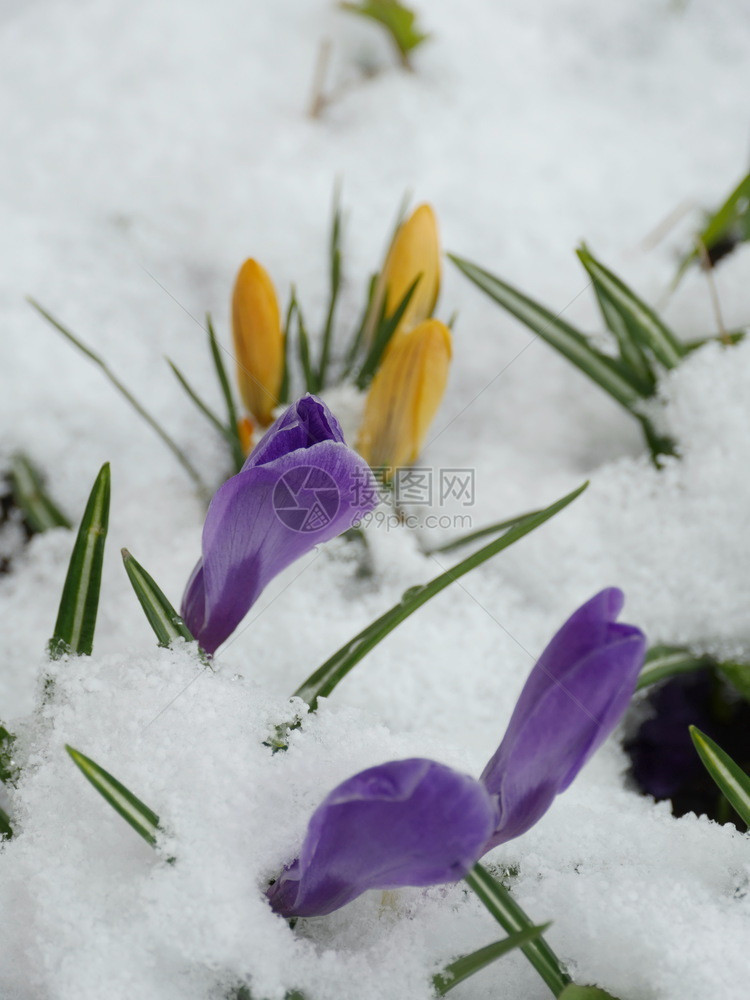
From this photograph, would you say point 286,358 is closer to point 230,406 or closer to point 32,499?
point 230,406

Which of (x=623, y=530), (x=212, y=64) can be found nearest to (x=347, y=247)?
(x=212, y=64)

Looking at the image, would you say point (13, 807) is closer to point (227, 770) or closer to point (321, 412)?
point (227, 770)

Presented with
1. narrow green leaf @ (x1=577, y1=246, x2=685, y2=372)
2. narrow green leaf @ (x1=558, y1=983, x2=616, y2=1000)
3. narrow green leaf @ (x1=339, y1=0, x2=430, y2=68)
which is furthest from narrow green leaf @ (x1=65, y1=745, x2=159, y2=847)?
narrow green leaf @ (x1=339, y1=0, x2=430, y2=68)

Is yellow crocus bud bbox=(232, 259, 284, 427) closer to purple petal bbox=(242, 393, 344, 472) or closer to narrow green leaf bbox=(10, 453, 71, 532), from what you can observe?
narrow green leaf bbox=(10, 453, 71, 532)

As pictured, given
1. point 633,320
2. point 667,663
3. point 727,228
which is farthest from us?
point 727,228

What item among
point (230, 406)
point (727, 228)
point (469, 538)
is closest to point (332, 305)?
point (230, 406)

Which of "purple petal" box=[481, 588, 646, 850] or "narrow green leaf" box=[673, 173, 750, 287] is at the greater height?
"narrow green leaf" box=[673, 173, 750, 287]

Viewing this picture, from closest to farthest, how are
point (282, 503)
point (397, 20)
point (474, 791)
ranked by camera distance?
point (474, 791) → point (282, 503) → point (397, 20)
